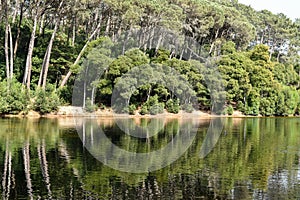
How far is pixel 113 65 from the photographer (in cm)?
4988

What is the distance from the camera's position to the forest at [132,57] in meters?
47.8

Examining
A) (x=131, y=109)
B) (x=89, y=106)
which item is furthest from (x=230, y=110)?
(x=89, y=106)

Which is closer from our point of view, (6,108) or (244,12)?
(6,108)

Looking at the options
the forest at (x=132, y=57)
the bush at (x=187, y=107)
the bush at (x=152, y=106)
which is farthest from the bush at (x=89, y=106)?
the bush at (x=187, y=107)

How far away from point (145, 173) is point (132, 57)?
3344cm

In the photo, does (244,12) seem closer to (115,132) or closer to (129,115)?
(129,115)

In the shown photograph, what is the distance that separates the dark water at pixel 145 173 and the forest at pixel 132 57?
18881 millimetres

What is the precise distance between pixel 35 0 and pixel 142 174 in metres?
32.5

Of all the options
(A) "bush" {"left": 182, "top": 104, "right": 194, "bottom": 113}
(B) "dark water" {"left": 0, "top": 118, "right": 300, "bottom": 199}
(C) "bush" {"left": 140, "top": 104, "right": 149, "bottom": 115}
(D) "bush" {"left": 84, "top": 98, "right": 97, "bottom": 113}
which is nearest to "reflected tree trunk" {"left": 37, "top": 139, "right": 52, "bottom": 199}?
(B) "dark water" {"left": 0, "top": 118, "right": 300, "bottom": 199}

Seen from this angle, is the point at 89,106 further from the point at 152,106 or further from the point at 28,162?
the point at 28,162

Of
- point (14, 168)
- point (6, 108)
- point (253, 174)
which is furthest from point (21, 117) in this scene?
point (253, 174)

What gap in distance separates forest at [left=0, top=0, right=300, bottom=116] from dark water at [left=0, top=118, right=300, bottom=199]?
18.9 metres

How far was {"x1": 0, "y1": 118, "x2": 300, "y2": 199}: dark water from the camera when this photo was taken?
15.3 metres

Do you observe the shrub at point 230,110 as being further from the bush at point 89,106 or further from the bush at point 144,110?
the bush at point 89,106
